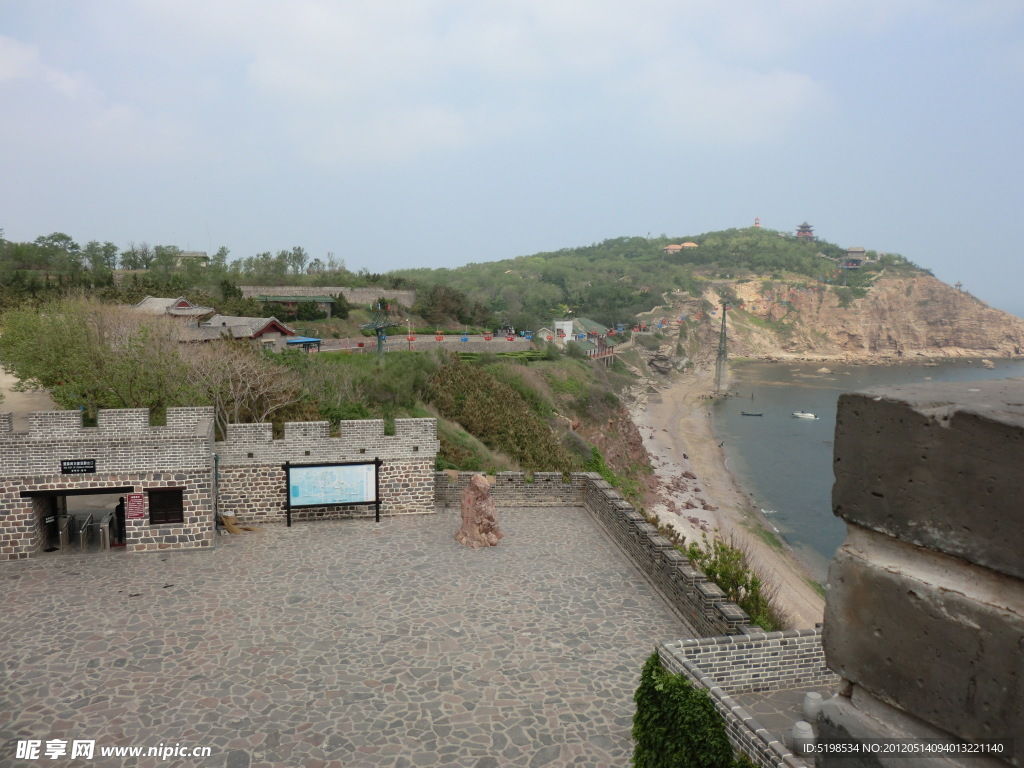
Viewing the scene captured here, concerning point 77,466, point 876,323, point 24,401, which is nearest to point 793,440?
point 24,401

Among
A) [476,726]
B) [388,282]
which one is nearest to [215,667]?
[476,726]

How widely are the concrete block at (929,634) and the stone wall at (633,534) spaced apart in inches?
333

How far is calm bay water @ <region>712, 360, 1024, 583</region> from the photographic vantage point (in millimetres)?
32812

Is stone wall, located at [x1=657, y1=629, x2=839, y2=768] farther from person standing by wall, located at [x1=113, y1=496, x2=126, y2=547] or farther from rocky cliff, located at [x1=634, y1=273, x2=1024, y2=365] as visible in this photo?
rocky cliff, located at [x1=634, y1=273, x2=1024, y2=365]

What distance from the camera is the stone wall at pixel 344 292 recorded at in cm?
5575

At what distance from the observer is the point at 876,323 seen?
110938 mm

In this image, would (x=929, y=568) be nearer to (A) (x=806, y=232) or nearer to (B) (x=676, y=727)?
(B) (x=676, y=727)

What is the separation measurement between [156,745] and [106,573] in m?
Result: 5.49

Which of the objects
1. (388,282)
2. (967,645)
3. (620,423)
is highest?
(388,282)

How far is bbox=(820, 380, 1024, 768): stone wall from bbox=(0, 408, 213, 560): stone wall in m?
13.2

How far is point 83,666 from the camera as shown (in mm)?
9234

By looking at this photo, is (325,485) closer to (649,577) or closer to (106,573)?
(106,573)

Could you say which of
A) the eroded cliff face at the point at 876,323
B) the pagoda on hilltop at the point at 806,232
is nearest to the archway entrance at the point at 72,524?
the eroded cliff face at the point at 876,323

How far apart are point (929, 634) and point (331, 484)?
14.4 meters
